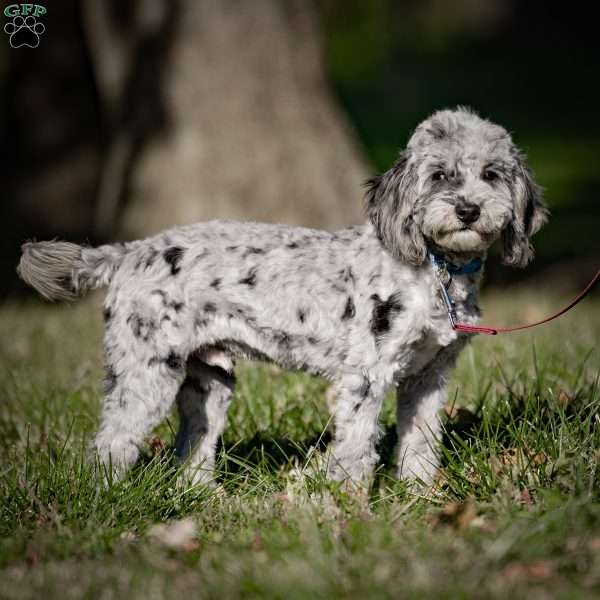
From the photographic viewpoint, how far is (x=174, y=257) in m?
4.87

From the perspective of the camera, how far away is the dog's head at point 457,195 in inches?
179

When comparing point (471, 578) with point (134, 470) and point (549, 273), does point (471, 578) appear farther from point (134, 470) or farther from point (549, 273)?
point (549, 273)

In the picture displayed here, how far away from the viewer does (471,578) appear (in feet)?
11.3

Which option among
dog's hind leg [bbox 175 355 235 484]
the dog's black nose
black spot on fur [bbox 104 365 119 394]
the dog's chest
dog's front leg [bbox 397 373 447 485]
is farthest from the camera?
dog's hind leg [bbox 175 355 235 484]

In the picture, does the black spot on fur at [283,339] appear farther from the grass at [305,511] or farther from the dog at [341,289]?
the grass at [305,511]

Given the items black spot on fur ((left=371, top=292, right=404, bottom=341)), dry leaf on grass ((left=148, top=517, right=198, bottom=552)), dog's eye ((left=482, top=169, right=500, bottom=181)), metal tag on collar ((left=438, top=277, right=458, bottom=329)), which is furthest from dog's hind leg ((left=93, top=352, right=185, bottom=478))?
dog's eye ((left=482, top=169, right=500, bottom=181))

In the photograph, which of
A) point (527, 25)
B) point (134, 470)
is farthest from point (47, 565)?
point (527, 25)

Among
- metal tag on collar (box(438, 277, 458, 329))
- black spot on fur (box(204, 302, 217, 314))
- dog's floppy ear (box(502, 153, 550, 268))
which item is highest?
dog's floppy ear (box(502, 153, 550, 268))

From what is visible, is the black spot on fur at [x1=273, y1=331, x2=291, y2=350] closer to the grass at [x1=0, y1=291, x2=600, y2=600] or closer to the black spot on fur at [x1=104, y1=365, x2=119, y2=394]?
the grass at [x1=0, y1=291, x2=600, y2=600]

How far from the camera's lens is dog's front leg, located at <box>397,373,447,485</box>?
16.2ft

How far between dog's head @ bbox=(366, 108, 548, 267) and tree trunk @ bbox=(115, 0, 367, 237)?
5.77m

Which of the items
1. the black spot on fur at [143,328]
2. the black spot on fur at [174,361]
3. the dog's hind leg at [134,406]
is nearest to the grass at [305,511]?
the dog's hind leg at [134,406]

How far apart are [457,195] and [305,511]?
172cm

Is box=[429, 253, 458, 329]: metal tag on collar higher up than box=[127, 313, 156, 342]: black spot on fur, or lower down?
higher up
